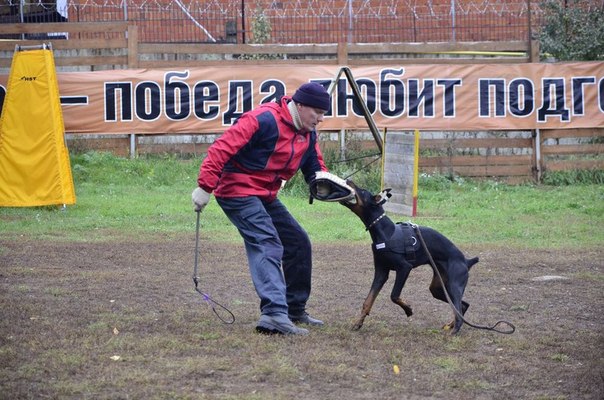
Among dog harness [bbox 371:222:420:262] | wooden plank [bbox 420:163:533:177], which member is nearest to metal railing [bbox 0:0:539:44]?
wooden plank [bbox 420:163:533:177]

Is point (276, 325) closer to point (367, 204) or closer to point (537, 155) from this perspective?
point (367, 204)

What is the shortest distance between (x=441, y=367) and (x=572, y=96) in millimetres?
12969

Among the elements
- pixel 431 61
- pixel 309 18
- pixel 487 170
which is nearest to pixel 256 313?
pixel 487 170

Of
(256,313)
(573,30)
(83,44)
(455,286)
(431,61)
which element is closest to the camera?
(455,286)

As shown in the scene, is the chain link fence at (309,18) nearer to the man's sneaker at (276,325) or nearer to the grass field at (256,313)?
the grass field at (256,313)

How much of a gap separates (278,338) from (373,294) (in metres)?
0.77

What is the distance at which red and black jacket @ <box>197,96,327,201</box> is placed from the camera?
6.57 m

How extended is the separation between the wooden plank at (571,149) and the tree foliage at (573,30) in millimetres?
2754

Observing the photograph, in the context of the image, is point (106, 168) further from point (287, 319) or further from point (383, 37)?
point (287, 319)

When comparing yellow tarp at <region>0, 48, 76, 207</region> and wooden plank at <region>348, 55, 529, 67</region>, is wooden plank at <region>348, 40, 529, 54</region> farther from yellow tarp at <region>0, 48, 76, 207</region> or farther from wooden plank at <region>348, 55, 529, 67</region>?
yellow tarp at <region>0, 48, 76, 207</region>

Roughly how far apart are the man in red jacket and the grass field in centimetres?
33

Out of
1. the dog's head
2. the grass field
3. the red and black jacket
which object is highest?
the red and black jacket

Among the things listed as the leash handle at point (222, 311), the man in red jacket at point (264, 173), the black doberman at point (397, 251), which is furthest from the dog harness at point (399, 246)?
the leash handle at point (222, 311)

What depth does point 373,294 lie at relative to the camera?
6.89m
